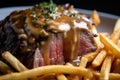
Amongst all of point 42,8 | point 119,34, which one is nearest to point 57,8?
point 42,8

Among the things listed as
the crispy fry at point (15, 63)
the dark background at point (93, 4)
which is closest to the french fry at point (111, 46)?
the crispy fry at point (15, 63)

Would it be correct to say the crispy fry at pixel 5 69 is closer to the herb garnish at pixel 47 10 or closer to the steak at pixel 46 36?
the steak at pixel 46 36

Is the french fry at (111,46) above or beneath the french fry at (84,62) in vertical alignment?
above

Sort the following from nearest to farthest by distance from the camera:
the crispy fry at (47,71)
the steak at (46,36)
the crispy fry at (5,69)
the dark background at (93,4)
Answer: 1. the crispy fry at (47,71)
2. the crispy fry at (5,69)
3. the steak at (46,36)
4. the dark background at (93,4)

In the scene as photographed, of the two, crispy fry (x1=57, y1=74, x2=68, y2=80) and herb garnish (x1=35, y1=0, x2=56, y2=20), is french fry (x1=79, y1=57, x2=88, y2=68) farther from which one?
herb garnish (x1=35, y1=0, x2=56, y2=20)

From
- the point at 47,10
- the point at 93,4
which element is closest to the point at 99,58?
the point at 47,10

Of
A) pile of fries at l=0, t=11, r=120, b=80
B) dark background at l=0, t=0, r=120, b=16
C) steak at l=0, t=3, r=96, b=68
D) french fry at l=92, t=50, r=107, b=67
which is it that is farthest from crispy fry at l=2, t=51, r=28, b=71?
dark background at l=0, t=0, r=120, b=16

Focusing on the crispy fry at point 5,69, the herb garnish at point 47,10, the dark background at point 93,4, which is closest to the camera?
the crispy fry at point 5,69

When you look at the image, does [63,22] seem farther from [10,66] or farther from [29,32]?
[10,66]

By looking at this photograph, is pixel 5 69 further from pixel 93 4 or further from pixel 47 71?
pixel 93 4
